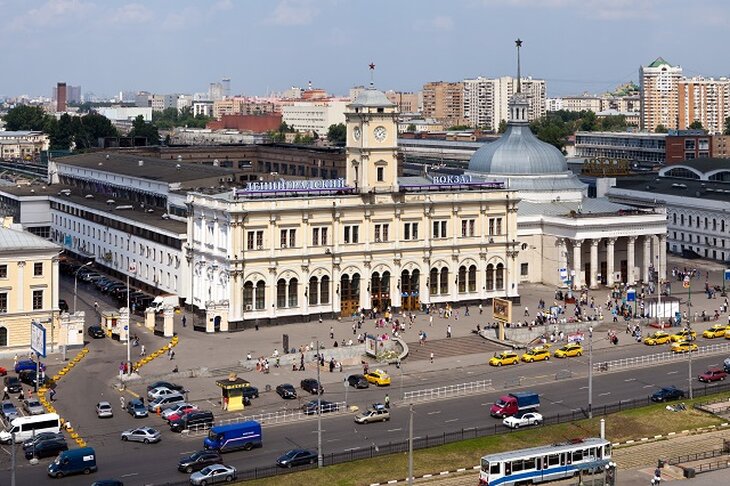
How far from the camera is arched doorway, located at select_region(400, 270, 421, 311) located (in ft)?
357

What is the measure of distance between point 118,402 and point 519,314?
41.9 metres

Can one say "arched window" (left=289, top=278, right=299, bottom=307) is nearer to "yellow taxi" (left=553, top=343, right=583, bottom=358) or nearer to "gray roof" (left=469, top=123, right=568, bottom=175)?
"yellow taxi" (left=553, top=343, right=583, bottom=358)

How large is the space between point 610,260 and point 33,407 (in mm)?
65287

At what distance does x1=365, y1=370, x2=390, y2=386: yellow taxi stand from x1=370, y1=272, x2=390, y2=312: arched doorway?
22.8 m

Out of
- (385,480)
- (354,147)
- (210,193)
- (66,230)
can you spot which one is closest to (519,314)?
(354,147)

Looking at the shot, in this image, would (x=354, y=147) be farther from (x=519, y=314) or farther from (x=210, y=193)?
(x=519, y=314)

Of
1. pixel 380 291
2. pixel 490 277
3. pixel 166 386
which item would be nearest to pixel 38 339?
pixel 166 386

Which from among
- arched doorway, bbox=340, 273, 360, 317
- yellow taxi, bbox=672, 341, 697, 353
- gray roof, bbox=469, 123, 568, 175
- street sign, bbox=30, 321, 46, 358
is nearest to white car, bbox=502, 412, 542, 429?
yellow taxi, bbox=672, 341, 697, 353

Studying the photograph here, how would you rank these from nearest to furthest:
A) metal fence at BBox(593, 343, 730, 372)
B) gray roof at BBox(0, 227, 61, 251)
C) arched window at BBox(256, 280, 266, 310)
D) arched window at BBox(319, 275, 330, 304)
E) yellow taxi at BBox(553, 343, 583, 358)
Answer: metal fence at BBox(593, 343, 730, 372) < gray roof at BBox(0, 227, 61, 251) < yellow taxi at BBox(553, 343, 583, 358) < arched window at BBox(256, 280, 266, 310) < arched window at BBox(319, 275, 330, 304)

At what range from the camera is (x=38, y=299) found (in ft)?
304

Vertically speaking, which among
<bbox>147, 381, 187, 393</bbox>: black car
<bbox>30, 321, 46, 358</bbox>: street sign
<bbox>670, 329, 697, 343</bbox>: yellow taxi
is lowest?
<bbox>147, 381, 187, 393</bbox>: black car

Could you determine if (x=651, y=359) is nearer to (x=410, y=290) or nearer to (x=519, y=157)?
(x=410, y=290)

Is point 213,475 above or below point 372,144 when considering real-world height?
below

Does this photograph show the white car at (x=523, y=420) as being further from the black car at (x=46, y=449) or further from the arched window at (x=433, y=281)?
the arched window at (x=433, y=281)
